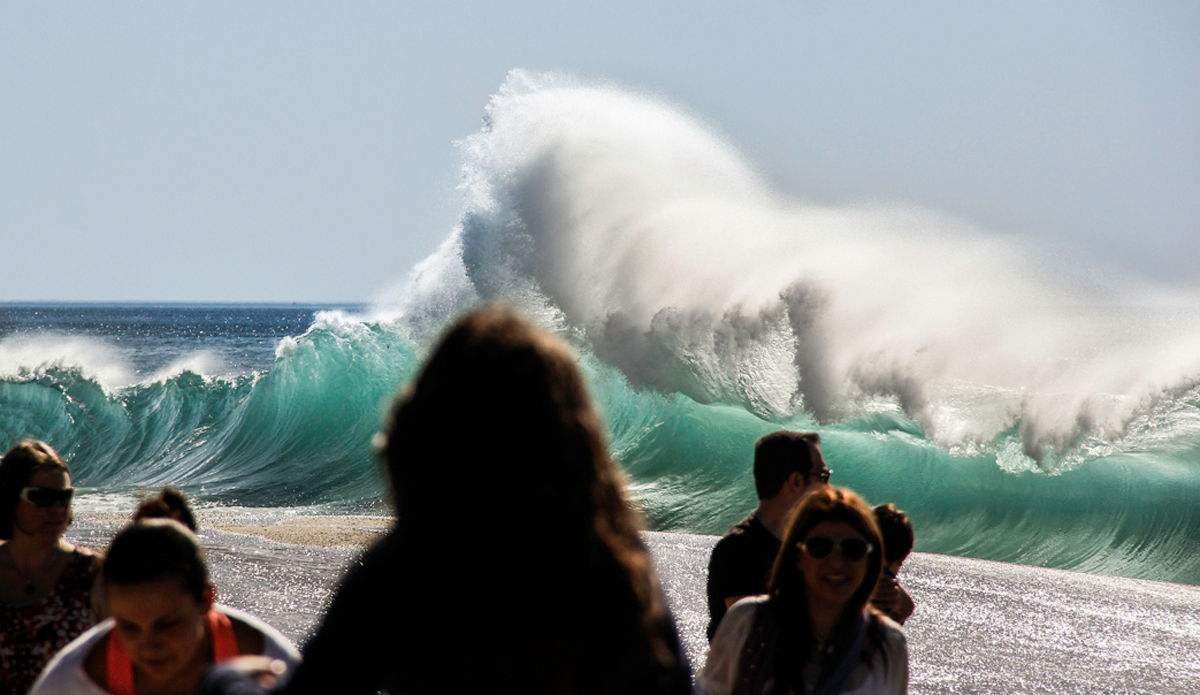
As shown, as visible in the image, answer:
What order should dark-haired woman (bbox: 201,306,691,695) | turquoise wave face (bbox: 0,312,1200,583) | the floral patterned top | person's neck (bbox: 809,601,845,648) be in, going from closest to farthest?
dark-haired woman (bbox: 201,306,691,695) < person's neck (bbox: 809,601,845,648) < the floral patterned top < turquoise wave face (bbox: 0,312,1200,583)

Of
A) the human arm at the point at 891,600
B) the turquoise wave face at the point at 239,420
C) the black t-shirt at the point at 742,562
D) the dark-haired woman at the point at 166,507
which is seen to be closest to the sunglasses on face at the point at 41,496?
the dark-haired woman at the point at 166,507

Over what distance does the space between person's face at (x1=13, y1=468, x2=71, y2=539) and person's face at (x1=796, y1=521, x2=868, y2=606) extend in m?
1.91

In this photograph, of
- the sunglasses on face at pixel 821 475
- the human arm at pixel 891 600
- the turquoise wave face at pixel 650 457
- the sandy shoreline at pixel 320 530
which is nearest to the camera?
the human arm at pixel 891 600

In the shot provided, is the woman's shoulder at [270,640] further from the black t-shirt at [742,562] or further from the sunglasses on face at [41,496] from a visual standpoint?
the black t-shirt at [742,562]

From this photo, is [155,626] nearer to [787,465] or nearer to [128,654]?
[128,654]

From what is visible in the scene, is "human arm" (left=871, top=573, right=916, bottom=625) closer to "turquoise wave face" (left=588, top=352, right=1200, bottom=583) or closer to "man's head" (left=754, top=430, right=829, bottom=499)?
"man's head" (left=754, top=430, right=829, bottom=499)

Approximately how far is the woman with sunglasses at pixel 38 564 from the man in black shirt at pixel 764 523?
1787mm

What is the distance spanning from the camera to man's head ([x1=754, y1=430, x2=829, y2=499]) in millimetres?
3658

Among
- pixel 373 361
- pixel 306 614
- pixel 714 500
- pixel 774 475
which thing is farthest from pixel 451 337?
pixel 373 361

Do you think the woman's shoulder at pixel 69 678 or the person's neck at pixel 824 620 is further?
the person's neck at pixel 824 620

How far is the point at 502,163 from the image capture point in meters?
19.5

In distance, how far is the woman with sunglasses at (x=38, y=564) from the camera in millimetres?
2939

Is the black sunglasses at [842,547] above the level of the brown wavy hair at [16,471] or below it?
below

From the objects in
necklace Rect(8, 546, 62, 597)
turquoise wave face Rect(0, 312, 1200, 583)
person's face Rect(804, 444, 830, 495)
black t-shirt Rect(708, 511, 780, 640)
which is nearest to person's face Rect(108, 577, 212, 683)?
necklace Rect(8, 546, 62, 597)
